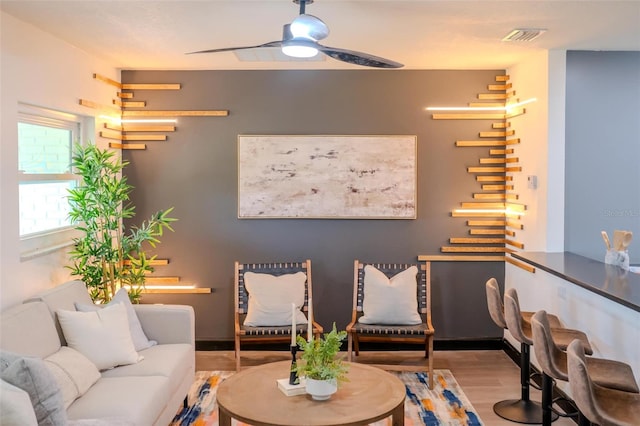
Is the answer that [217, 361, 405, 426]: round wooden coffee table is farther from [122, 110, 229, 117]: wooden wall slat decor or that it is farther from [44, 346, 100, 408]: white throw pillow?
[122, 110, 229, 117]: wooden wall slat decor

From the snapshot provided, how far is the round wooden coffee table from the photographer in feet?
9.52

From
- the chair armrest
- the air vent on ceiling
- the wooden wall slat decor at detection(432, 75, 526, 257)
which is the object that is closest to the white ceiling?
the air vent on ceiling

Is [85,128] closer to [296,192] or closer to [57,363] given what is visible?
[296,192]

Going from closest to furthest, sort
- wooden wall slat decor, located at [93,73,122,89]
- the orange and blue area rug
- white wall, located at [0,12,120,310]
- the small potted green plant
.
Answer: the small potted green plant
white wall, located at [0,12,120,310]
the orange and blue area rug
wooden wall slat decor, located at [93,73,122,89]

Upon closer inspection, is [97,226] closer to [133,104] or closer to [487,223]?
[133,104]

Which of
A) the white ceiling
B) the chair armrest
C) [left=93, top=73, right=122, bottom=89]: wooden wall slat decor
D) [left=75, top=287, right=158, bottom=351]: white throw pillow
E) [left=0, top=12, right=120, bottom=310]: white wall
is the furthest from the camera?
[left=93, top=73, right=122, bottom=89]: wooden wall slat decor

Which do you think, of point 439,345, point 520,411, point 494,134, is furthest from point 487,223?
point 520,411

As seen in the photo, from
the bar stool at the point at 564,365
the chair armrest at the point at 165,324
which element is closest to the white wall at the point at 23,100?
the chair armrest at the point at 165,324

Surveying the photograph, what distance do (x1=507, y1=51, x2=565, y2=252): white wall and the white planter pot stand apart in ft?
7.61

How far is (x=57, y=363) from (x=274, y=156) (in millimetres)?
2807

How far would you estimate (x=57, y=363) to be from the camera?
314 cm

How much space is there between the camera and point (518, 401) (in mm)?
4207

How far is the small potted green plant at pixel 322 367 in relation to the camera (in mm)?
3057

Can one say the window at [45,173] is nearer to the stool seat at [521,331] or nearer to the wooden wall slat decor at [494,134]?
the stool seat at [521,331]
